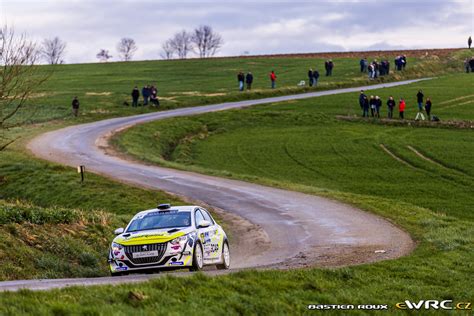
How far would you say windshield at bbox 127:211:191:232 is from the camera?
1836 cm

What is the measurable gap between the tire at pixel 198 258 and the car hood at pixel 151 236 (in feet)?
1.26

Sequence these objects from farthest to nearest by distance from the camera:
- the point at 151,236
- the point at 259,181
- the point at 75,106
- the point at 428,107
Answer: the point at 75,106
the point at 428,107
the point at 259,181
the point at 151,236

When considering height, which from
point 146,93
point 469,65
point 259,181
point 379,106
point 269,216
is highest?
point 469,65

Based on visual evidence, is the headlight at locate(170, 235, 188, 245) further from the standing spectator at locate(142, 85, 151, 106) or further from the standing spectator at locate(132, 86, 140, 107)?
the standing spectator at locate(142, 85, 151, 106)

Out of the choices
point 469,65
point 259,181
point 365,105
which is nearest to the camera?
point 259,181

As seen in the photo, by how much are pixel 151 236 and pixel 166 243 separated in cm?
41

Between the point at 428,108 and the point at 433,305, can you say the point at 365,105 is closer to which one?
the point at 428,108

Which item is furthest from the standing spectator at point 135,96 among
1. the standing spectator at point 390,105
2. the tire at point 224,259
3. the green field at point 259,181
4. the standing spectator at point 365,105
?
the tire at point 224,259

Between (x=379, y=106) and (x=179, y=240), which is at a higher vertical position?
(x=179, y=240)

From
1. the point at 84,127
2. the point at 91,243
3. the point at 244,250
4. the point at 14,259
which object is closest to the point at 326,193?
the point at 244,250

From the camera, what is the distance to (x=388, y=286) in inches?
611

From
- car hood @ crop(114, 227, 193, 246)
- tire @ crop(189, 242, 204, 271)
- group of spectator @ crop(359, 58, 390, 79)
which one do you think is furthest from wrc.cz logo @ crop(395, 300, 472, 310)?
group of spectator @ crop(359, 58, 390, 79)

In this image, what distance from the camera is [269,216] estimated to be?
2916cm

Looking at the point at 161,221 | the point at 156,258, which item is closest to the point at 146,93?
the point at 161,221
